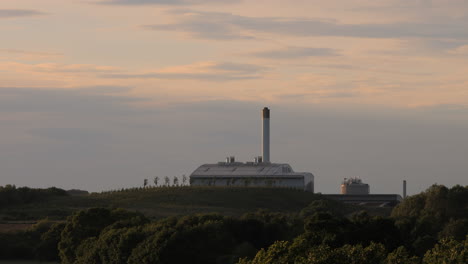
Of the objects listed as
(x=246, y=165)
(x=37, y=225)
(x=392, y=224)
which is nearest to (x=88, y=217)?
(x=37, y=225)

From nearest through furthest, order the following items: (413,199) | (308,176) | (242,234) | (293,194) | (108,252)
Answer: (108,252)
(242,234)
(413,199)
(293,194)
(308,176)

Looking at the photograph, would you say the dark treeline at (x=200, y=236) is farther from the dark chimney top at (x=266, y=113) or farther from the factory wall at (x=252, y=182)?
the dark chimney top at (x=266, y=113)

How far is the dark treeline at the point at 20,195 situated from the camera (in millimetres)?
113938

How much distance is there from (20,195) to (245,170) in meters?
37.2

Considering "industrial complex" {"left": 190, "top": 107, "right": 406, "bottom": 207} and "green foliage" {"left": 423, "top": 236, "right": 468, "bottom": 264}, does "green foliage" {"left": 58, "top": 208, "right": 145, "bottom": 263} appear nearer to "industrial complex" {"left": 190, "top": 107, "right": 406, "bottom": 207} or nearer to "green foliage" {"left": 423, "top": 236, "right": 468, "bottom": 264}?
"green foliage" {"left": 423, "top": 236, "right": 468, "bottom": 264}

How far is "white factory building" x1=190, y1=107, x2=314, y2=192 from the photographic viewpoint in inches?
5374

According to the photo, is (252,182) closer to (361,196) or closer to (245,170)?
(245,170)

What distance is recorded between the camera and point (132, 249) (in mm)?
65875

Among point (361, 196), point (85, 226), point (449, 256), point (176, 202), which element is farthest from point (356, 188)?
point (449, 256)

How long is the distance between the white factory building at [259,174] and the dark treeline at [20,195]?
24853 mm

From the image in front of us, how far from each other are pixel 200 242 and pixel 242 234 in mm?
7402

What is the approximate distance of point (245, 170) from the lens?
14075cm

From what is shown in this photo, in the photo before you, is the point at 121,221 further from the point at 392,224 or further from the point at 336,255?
the point at 336,255

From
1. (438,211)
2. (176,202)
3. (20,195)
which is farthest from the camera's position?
(176,202)
